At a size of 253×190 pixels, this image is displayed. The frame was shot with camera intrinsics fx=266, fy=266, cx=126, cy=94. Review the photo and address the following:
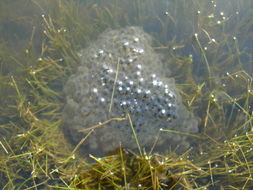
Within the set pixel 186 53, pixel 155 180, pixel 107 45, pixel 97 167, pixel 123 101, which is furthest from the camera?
pixel 186 53

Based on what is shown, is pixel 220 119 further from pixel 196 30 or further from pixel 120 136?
pixel 196 30

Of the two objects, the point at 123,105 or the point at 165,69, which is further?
the point at 165,69

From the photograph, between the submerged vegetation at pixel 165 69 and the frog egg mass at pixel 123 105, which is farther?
the frog egg mass at pixel 123 105

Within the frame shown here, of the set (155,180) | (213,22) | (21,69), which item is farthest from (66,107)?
(213,22)
